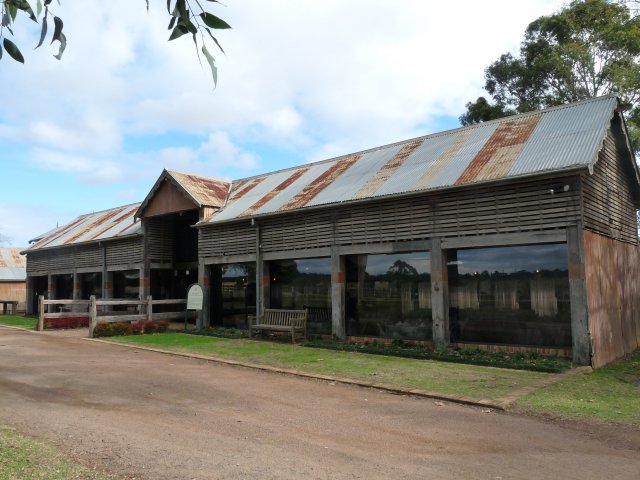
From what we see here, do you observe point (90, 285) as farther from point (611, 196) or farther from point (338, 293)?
point (611, 196)

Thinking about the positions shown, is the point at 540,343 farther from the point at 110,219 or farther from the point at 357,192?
the point at 110,219

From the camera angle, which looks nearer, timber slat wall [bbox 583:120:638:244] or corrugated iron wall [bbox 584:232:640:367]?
corrugated iron wall [bbox 584:232:640:367]

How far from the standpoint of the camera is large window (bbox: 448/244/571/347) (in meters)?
11.4

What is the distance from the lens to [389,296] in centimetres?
1424

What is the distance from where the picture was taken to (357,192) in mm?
14914

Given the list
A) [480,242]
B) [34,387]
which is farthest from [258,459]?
[480,242]

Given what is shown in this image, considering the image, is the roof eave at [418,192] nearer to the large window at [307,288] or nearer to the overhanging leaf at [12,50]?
the large window at [307,288]

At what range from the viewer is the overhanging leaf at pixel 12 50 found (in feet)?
8.85

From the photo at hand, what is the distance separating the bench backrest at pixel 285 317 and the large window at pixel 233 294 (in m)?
1.49

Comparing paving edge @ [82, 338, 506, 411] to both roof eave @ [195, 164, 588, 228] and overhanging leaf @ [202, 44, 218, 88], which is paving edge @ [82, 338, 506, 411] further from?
overhanging leaf @ [202, 44, 218, 88]

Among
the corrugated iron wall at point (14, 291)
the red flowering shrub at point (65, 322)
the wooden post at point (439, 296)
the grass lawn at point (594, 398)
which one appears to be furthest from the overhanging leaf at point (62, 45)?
the corrugated iron wall at point (14, 291)

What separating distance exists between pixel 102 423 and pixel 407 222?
923cm

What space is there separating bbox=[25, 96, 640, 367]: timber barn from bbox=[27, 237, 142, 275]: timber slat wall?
5.49m

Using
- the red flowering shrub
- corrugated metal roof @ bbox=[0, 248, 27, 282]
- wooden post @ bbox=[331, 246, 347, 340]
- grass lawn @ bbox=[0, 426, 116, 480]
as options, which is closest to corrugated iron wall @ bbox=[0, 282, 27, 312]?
corrugated metal roof @ bbox=[0, 248, 27, 282]
